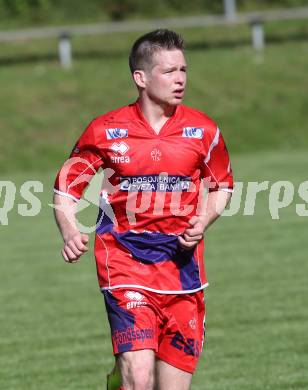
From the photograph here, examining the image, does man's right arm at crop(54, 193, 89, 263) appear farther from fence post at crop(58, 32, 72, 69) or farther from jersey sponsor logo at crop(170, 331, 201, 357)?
fence post at crop(58, 32, 72, 69)

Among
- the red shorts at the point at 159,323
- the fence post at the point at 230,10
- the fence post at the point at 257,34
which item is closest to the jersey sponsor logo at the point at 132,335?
the red shorts at the point at 159,323

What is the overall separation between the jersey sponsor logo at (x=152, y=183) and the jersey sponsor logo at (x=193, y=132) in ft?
0.66

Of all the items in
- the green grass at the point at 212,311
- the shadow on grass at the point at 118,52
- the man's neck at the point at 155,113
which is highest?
the shadow on grass at the point at 118,52

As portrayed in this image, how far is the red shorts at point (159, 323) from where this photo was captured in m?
5.42

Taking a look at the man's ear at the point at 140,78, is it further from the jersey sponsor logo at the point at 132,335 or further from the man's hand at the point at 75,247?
the jersey sponsor logo at the point at 132,335

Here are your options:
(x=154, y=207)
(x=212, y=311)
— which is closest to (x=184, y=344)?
(x=154, y=207)

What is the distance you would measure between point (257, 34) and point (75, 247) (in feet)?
70.6

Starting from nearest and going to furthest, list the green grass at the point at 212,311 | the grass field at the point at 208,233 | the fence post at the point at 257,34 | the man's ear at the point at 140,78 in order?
1. the man's ear at the point at 140,78
2. the green grass at the point at 212,311
3. the grass field at the point at 208,233
4. the fence post at the point at 257,34

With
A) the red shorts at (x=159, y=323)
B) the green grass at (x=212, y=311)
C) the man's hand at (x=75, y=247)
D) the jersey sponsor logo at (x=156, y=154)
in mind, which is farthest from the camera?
the green grass at (x=212, y=311)

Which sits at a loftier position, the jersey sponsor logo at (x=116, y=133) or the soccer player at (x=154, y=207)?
the jersey sponsor logo at (x=116, y=133)

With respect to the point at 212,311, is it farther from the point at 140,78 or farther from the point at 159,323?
the point at 140,78

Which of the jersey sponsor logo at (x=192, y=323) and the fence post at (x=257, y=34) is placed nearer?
the jersey sponsor logo at (x=192, y=323)

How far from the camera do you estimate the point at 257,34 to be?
26344 millimetres

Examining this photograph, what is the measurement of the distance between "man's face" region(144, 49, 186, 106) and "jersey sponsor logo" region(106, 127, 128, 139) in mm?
241
